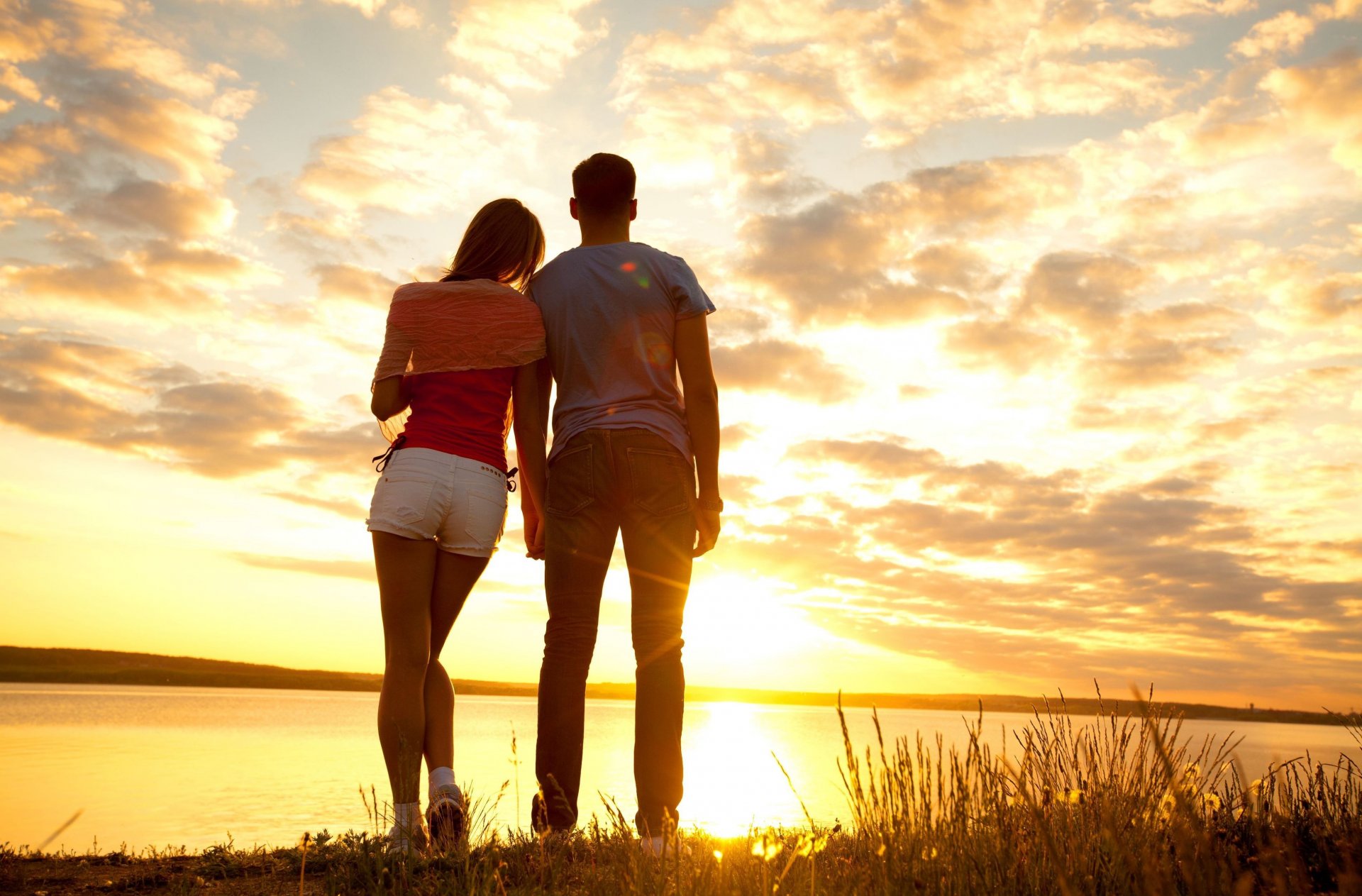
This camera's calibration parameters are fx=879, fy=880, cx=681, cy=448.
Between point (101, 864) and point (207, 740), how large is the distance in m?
→ 16.8

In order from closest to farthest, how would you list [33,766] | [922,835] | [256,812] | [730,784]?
[922,835] → [256,812] → [33,766] → [730,784]

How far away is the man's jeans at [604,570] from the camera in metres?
3.36

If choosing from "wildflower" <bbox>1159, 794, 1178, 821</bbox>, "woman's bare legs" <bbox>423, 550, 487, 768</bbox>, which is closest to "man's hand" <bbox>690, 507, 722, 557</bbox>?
"woman's bare legs" <bbox>423, 550, 487, 768</bbox>

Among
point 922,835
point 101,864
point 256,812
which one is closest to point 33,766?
point 256,812

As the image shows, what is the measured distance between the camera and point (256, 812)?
8602 mm

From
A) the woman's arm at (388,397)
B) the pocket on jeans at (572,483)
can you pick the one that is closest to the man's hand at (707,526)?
the pocket on jeans at (572,483)

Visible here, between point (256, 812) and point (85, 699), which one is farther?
point (85, 699)

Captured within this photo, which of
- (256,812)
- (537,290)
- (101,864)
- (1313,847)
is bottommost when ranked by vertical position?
(256,812)

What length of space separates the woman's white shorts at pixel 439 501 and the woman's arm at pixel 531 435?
21 cm

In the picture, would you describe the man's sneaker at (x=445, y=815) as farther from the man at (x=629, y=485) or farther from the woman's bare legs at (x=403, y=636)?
the man at (x=629, y=485)

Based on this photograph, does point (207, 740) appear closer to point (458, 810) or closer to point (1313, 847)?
point (458, 810)

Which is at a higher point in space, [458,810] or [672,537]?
[672,537]

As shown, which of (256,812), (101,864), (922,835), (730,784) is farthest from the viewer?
(730,784)

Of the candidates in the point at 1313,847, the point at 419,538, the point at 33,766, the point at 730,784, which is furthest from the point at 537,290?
the point at 730,784
